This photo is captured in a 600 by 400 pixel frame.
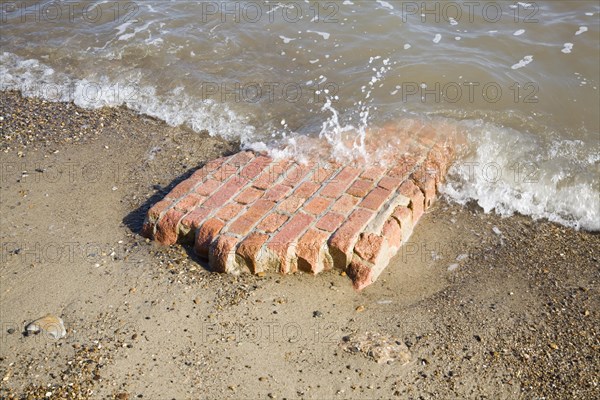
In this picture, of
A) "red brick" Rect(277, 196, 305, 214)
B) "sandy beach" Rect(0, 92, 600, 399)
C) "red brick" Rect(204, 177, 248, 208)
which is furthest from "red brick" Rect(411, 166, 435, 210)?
"red brick" Rect(204, 177, 248, 208)

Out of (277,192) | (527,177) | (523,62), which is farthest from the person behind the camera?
(523,62)

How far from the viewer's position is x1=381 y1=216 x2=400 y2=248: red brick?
426 cm

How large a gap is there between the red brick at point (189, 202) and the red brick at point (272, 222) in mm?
571

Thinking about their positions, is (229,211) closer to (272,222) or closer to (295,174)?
(272,222)

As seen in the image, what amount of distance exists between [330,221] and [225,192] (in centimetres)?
89

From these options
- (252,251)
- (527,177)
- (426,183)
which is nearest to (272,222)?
(252,251)

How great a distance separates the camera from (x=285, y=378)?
349 cm

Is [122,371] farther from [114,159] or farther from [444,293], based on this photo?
[114,159]

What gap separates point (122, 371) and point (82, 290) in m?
0.80

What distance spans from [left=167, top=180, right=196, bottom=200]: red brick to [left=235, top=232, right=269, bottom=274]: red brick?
31.1 inches

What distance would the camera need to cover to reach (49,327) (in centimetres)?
377

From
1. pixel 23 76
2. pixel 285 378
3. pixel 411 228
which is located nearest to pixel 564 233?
pixel 411 228

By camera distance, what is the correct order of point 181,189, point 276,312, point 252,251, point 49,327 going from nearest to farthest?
point 49,327, point 276,312, point 252,251, point 181,189

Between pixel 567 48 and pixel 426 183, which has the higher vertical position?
pixel 567 48
